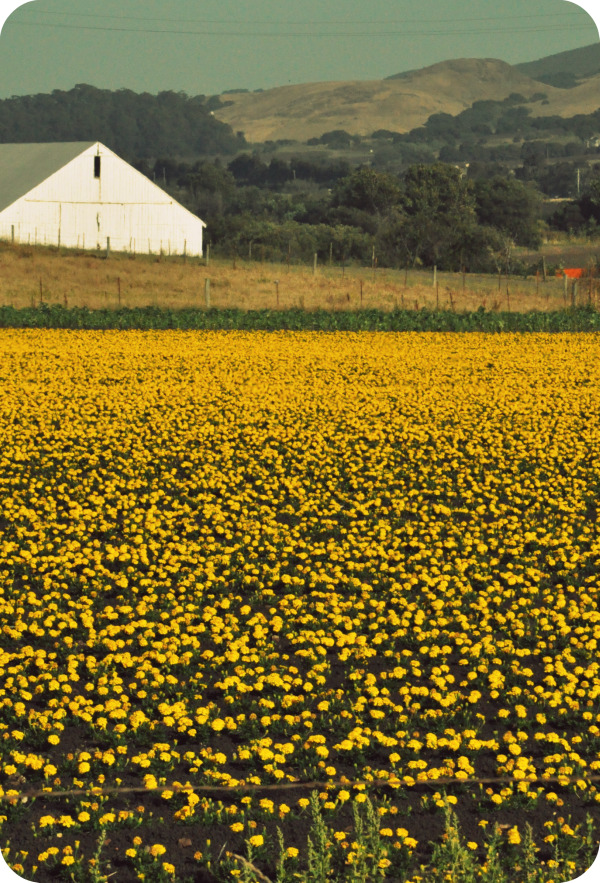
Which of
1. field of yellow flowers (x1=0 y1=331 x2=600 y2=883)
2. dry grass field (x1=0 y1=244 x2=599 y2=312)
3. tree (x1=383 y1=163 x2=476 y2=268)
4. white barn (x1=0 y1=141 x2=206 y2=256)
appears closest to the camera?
field of yellow flowers (x1=0 y1=331 x2=600 y2=883)

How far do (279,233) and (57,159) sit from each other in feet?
61.8

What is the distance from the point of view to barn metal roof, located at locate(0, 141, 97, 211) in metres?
60.8

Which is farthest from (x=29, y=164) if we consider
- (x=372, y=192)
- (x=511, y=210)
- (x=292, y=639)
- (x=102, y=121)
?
Answer: (x=102, y=121)

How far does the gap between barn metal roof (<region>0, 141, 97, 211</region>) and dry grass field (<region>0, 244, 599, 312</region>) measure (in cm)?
717

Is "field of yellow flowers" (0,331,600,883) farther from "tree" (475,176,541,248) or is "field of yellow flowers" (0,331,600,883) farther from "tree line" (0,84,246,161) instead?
"tree line" (0,84,246,161)

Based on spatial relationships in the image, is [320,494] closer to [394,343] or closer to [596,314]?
[394,343]

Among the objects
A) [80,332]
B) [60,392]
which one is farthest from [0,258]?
[60,392]

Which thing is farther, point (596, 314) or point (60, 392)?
point (596, 314)

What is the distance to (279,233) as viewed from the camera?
76.5 metres

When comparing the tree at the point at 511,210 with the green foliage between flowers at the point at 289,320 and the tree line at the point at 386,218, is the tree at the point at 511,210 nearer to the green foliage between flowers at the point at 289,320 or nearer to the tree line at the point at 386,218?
the tree line at the point at 386,218

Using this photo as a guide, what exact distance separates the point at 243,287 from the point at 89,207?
2304 centimetres

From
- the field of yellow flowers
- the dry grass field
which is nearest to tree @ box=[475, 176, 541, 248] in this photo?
the dry grass field

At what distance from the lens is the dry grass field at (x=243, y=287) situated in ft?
121

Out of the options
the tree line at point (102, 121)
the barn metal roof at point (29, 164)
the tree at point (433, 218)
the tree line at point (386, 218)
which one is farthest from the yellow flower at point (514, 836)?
the tree line at point (102, 121)
